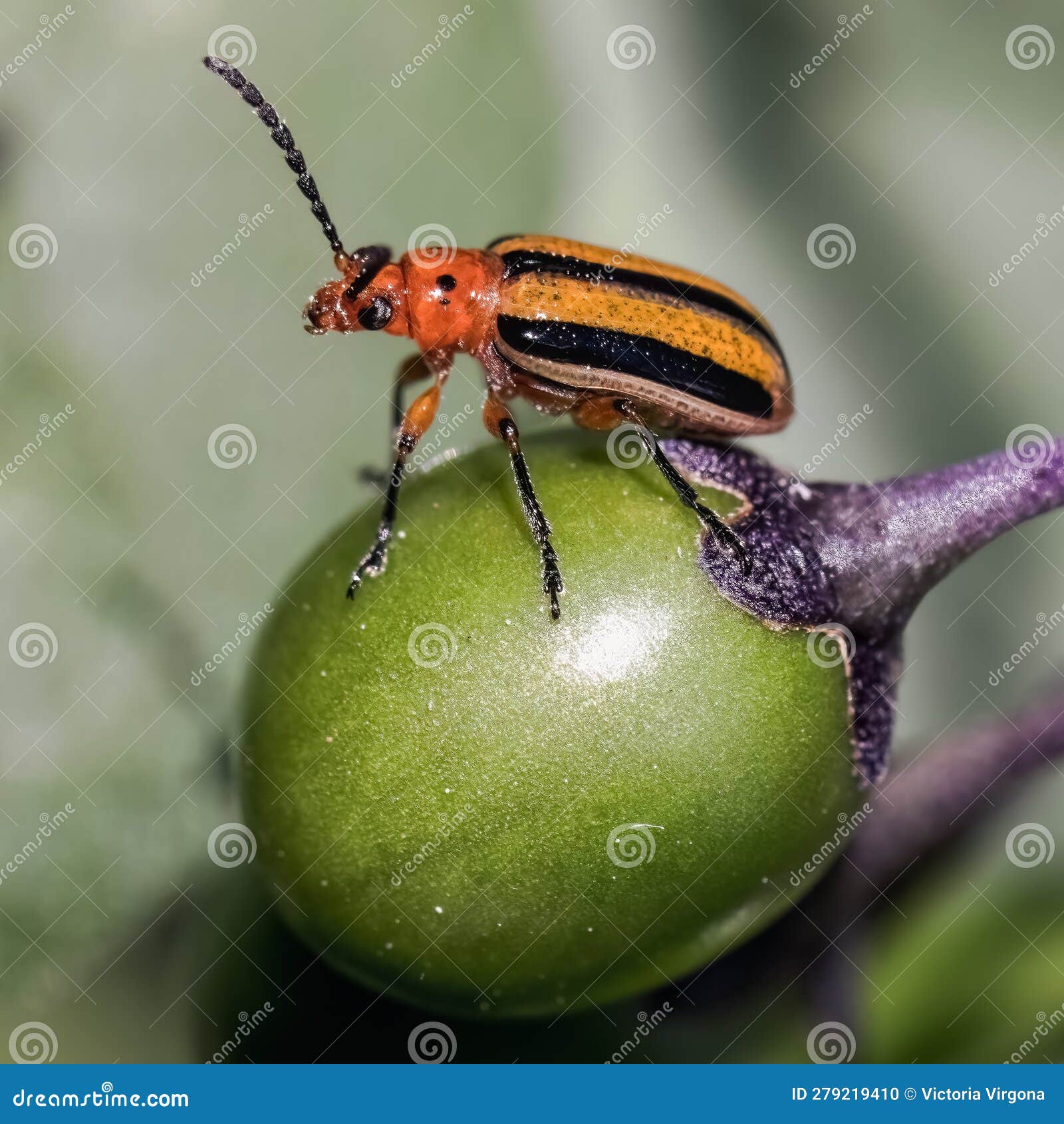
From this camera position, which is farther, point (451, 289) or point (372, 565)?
point (451, 289)

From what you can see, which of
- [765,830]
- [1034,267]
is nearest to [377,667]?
[765,830]

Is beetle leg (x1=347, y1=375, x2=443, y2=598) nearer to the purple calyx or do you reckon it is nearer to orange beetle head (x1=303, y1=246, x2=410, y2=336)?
orange beetle head (x1=303, y1=246, x2=410, y2=336)

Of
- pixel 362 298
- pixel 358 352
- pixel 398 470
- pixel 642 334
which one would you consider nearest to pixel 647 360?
pixel 642 334

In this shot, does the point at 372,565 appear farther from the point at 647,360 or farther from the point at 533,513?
the point at 647,360

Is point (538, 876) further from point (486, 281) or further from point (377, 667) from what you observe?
point (486, 281)

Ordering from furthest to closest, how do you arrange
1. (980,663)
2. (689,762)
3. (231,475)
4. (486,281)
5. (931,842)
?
1. (980,663)
2. (231,475)
3. (486,281)
4. (931,842)
5. (689,762)
